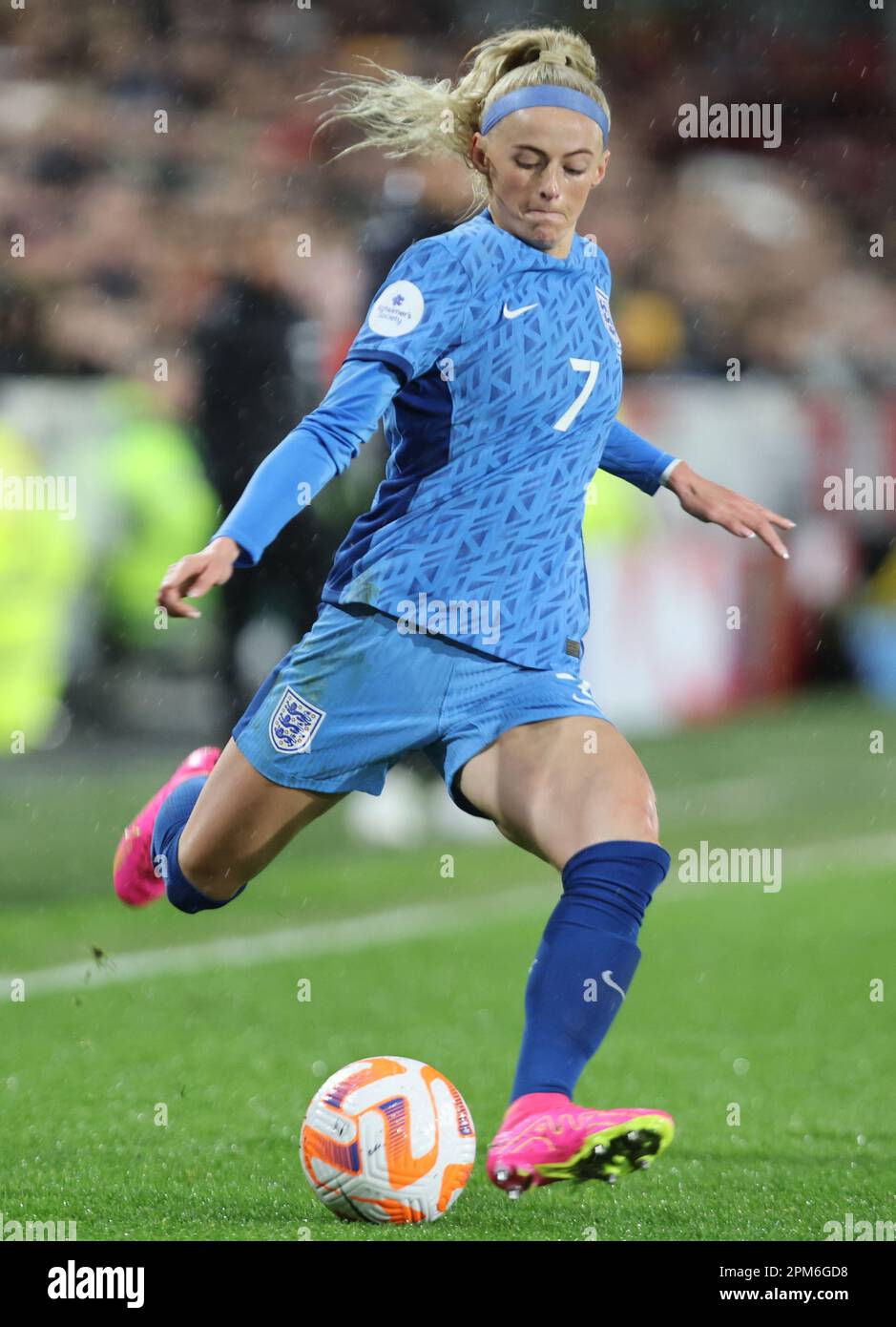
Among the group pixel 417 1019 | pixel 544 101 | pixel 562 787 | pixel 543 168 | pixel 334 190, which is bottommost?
pixel 417 1019

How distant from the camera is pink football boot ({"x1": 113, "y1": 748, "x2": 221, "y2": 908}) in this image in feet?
15.0

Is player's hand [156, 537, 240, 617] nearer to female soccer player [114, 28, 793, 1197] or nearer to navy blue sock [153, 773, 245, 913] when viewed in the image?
female soccer player [114, 28, 793, 1197]

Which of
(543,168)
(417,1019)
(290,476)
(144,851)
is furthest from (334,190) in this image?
(290,476)

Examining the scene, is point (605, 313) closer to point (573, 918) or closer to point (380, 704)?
point (380, 704)

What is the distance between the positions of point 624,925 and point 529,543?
744 mm

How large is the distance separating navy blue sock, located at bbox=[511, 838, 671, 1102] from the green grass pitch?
415 millimetres

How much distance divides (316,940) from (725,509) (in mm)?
3735

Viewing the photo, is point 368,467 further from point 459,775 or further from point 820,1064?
point 459,775

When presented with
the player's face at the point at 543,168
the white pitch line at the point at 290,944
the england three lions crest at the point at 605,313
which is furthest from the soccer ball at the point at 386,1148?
the white pitch line at the point at 290,944

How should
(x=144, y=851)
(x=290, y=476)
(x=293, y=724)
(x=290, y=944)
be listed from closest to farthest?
(x=290, y=476) < (x=293, y=724) < (x=144, y=851) < (x=290, y=944)

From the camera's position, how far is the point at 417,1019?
6.00m

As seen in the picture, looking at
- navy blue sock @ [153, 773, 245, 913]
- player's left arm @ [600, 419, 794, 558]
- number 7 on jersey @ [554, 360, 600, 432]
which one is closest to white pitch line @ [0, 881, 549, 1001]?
navy blue sock @ [153, 773, 245, 913]

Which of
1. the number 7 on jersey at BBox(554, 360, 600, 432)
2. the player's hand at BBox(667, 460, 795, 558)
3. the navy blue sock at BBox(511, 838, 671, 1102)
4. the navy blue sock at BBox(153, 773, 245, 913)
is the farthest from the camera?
the navy blue sock at BBox(153, 773, 245, 913)

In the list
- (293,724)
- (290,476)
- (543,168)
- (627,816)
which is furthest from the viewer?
(293,724)
